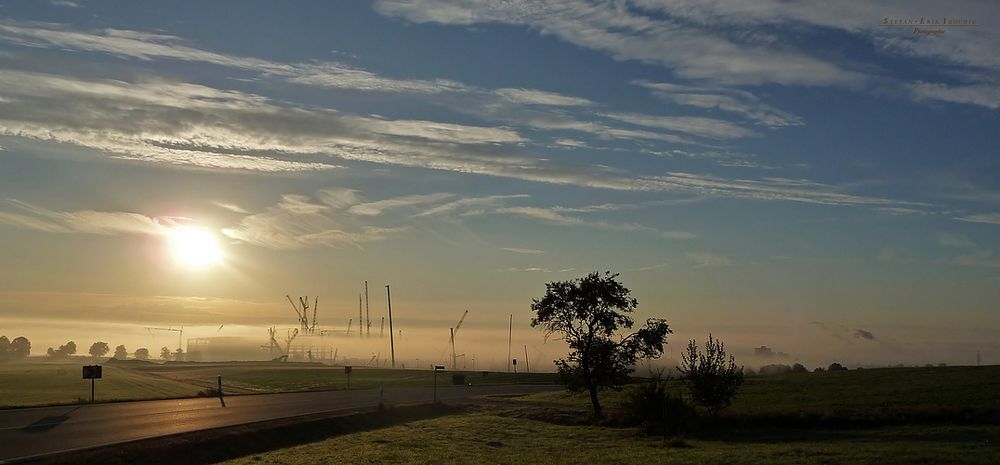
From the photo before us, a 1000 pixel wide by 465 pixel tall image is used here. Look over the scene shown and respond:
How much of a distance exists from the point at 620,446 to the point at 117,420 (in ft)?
80.4

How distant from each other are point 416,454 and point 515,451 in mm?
5448

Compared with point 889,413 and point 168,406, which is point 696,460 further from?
point 168,406

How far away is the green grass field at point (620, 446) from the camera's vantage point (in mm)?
31875

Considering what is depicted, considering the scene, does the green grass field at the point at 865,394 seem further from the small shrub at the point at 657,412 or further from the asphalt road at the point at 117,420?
the asphalt road at the point at 117,420

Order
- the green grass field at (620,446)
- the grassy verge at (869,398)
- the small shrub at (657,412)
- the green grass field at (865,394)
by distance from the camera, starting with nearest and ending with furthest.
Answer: the green grass field at (620,446) → the small shrub at (657,412) → the grassy verge at (869,398) → the green grass field at (865,394)

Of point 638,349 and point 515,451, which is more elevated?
point 638,349

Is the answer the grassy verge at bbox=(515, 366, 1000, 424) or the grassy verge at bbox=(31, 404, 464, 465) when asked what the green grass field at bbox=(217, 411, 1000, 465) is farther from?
the grassy verge at bbox=(515, 366, 1000, 424)

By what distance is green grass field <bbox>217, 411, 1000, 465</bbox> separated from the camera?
105 feet

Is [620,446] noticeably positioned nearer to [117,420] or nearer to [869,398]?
[117,420]

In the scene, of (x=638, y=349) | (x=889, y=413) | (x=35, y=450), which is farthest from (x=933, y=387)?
(x=35, y=450)

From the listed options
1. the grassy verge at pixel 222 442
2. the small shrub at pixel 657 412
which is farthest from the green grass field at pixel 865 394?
the grassy verge at pixel 222 442

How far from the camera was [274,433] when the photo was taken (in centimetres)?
3809

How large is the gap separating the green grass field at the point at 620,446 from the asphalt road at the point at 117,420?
5963 millimetres

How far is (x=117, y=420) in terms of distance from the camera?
130 feet
